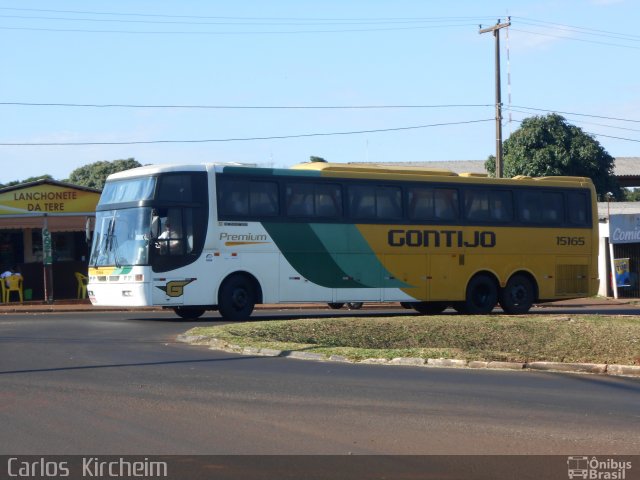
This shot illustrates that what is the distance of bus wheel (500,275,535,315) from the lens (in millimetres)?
26547

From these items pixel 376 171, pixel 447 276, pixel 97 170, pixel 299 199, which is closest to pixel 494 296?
pixel 447 276

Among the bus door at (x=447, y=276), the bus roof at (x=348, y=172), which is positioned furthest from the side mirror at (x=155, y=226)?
the bus door at (x=447, y=276)

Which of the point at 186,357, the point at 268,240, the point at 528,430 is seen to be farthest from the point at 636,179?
the point at 528,430

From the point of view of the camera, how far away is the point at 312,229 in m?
24.2

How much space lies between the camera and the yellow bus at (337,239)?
22.7m

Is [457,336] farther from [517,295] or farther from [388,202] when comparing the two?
[517,295]

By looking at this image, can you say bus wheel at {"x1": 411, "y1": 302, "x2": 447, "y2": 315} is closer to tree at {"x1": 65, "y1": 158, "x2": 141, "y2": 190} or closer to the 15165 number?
the 15165 number

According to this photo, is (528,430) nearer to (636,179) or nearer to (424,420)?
(424,420)

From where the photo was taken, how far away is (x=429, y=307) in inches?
1102

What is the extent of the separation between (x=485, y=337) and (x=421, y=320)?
1.94 meters

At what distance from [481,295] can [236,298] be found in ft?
24.1

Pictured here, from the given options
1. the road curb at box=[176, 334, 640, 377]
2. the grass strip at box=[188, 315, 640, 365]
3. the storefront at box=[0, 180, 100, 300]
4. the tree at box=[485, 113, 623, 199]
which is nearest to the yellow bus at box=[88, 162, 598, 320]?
the grass strip at box=[188, 315, 640, 365]

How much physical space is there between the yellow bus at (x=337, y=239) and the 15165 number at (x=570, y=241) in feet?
0.12

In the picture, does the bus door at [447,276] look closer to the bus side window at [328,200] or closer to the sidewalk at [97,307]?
the bus side window at [328,200]
